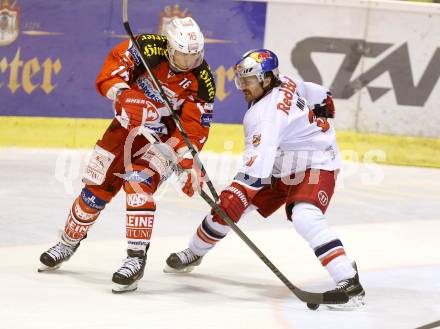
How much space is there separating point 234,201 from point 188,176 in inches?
10.1

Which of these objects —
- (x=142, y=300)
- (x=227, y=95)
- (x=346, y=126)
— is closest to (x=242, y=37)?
(x=227, y=95)

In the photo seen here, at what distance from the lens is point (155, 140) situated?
17.2 ft

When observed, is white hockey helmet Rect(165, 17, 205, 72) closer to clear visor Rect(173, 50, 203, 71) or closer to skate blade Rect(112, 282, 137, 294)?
clear visor Rect(173, 50, 203, 71)

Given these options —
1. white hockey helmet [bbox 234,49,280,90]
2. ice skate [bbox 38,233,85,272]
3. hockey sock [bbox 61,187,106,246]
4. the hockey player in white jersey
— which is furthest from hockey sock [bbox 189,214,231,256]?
white hockey helmet [bbox 234,49,280,90]

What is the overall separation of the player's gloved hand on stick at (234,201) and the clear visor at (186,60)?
1.96ft

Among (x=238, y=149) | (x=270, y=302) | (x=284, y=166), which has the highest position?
(x=284, y=166)

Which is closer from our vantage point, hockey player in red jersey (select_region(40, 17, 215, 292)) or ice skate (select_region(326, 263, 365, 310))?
ice skate (select_region(326, 263, 365, 310))

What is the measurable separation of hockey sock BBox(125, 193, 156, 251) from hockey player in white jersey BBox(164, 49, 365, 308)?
0.33m

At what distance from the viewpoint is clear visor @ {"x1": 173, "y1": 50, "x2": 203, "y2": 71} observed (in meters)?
5.10

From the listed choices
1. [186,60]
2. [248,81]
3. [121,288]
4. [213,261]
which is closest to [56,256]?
[121,288]

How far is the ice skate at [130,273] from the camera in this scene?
4.91 metres

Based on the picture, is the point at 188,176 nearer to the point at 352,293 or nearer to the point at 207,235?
the point at 207,235

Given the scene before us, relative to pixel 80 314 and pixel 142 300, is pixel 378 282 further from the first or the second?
pixel 80 314

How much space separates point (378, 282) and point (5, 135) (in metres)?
3.69
